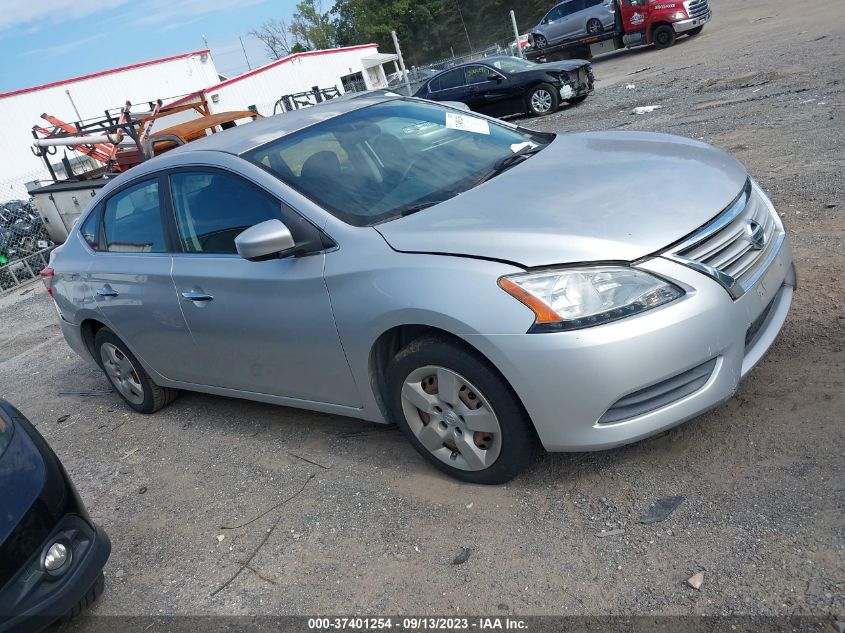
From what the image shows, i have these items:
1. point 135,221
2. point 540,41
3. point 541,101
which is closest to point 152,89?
point 540,41

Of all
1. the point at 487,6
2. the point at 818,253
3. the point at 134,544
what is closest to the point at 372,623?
the point at 134,544

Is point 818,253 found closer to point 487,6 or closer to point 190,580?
point 190,580

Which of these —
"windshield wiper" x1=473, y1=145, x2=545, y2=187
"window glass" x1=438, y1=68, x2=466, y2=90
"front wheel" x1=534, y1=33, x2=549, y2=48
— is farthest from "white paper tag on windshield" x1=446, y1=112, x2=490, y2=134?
"front wheel" x1=534, y1=33, x2=549, y2=48

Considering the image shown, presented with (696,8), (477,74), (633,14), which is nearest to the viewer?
(477,74)

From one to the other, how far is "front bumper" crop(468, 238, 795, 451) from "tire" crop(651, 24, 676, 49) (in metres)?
21.3

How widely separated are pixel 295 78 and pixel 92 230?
39038mm

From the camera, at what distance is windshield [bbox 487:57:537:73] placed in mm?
16281

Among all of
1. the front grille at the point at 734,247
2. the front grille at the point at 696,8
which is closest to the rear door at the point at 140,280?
the front grille at the point at 734,247

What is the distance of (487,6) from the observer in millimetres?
62000

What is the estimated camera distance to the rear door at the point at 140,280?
4.32 metres

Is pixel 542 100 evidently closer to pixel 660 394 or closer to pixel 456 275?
pixel 456 275

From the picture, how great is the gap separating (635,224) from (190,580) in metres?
2.51

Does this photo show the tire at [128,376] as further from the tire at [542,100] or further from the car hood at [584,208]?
the tire at [542,100]

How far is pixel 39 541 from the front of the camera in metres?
2.82
